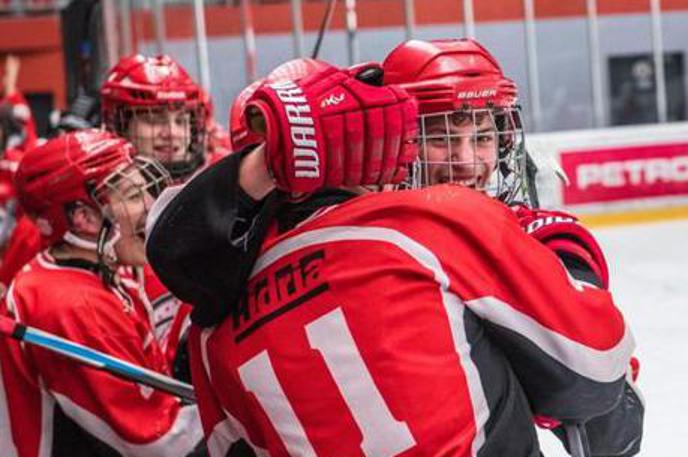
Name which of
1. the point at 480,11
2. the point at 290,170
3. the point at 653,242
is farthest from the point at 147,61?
the point at 480,11

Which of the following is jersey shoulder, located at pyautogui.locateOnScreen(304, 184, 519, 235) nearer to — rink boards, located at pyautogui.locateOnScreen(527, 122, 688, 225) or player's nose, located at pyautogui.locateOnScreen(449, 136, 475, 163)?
player's nose, located at pyautogui.locateOnScreen(449, 136, 475, 163)

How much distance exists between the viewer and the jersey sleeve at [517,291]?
Result: 0.97 m

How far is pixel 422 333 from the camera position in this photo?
3.20ft

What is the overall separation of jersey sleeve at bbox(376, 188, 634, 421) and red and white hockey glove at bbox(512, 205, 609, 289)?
0.08m

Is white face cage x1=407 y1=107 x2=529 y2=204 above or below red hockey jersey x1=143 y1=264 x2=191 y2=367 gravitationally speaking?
above

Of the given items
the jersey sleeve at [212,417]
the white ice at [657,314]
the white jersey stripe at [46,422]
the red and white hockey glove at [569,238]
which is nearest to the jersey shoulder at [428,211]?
the red and white hockey glove at [569,238]

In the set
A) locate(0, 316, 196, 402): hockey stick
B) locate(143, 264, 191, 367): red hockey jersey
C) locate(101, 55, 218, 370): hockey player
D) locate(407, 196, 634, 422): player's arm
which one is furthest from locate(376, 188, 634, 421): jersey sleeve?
locate(101, 55, 218, 370): hockey player

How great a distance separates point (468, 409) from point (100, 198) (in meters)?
0.90

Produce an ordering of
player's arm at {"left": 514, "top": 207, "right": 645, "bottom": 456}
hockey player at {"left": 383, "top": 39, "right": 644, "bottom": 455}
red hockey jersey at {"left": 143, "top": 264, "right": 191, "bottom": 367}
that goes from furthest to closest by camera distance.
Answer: red hockey jersey at {"left": 143, "top": 264, "right": 191, "bottom": 367}, hockey player at {"left": 383, "top": 39, "right": 644, "bottom": 455}, player's arm at {"left": 514, "top": 207, "right": 645, "bottom": 456}

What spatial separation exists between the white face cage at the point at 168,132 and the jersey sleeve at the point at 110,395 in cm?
89

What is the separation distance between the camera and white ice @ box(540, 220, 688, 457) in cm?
240

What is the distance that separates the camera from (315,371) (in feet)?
3.31

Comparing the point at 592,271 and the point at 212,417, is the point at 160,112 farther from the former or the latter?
the point at 592,271

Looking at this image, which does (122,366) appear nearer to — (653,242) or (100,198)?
(100,198)
